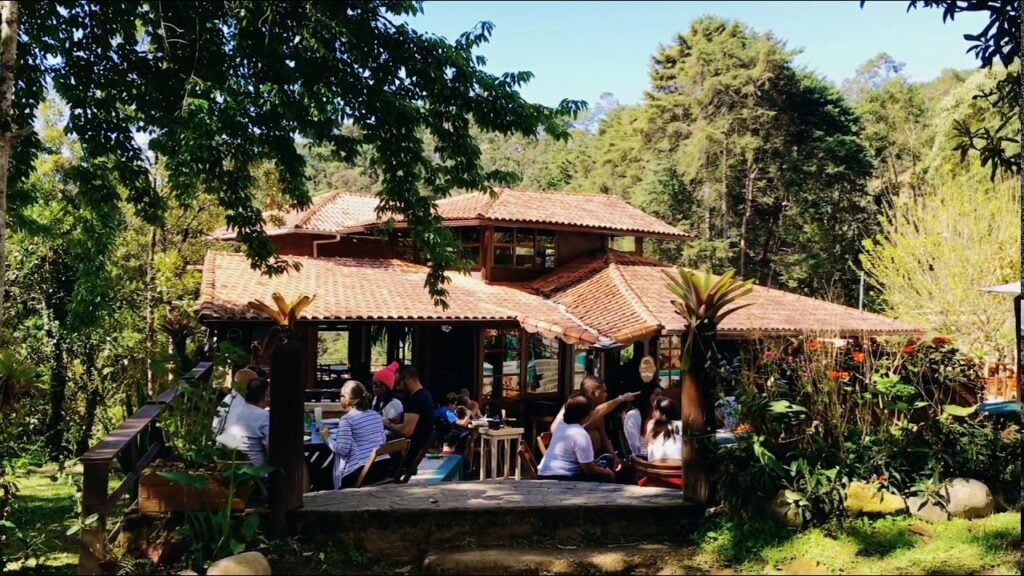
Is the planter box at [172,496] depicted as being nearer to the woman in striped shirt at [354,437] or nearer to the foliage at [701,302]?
the woman in striped shirt at [354,437]

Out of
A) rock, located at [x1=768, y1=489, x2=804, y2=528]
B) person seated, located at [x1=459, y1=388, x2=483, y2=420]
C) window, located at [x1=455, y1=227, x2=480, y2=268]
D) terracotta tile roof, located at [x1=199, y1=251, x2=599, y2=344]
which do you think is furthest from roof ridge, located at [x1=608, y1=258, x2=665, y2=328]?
rock, located at [x1=768, y1=489, x2=804, y2=528]

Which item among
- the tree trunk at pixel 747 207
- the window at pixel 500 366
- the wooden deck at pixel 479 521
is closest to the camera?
the wooden deck at pixel 479 521

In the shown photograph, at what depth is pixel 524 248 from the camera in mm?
17250

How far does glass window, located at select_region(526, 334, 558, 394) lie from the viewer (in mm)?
15453

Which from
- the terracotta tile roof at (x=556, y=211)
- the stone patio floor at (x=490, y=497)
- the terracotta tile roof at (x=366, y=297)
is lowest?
the stone patio floor at (x=490, y=497)

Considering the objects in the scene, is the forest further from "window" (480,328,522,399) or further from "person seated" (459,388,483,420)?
"window" (480,328,522,399)

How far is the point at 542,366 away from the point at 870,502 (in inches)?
427

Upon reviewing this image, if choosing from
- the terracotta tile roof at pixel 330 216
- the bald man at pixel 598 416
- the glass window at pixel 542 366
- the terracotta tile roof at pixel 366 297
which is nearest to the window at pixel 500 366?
the glass window at pixel 542 366

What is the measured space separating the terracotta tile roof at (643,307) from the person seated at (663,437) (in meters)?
6.47

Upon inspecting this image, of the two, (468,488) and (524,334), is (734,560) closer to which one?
(468,488)

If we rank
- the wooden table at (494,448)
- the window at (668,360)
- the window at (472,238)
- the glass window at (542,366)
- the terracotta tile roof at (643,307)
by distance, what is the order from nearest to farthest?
the wooden table at (494,448) → the terracotta tile roof at (643,307) → the glass window at (542,366) → the window at (668,360) → the window at (472,238)

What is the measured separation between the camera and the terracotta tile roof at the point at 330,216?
19203 millimetres

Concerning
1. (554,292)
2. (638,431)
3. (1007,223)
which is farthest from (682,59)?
(638,431)

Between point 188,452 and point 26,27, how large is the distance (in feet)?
13.3
